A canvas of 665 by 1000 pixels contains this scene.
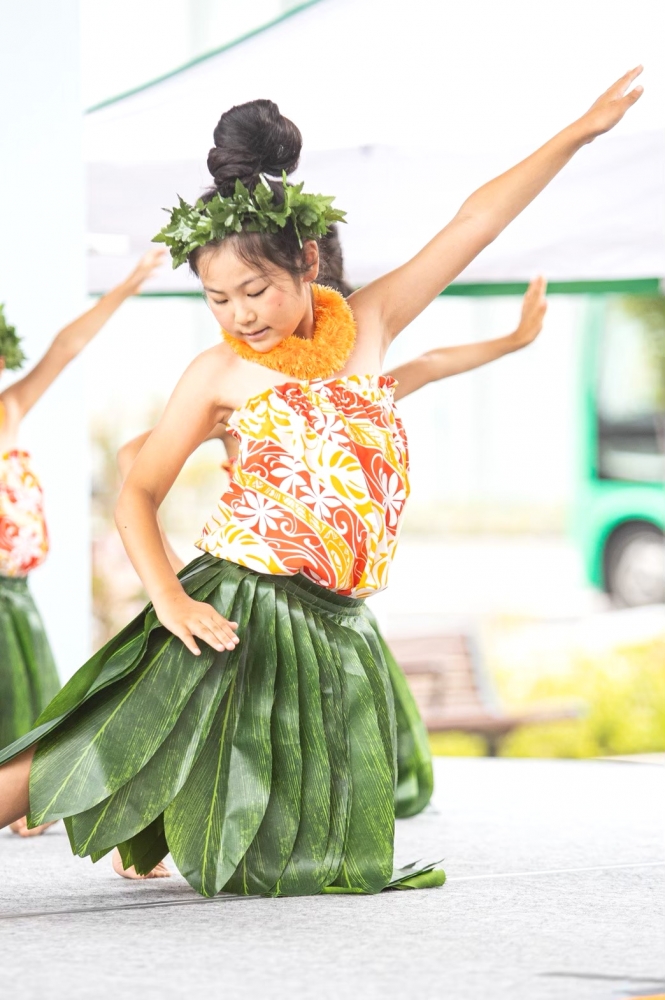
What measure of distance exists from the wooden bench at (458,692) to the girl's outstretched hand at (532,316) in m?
→ 3.23

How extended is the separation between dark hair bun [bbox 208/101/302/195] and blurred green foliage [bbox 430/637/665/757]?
14.8 ft

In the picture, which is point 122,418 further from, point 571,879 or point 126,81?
point 571,879

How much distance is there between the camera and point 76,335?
11.4ft

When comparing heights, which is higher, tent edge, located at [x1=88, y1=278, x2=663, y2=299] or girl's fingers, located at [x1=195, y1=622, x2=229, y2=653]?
tent edge, located at [x1=88, y1=278, x2=663, y2=299]

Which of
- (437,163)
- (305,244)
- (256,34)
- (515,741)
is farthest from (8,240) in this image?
(515,741)

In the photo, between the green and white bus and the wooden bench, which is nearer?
the wooden bench

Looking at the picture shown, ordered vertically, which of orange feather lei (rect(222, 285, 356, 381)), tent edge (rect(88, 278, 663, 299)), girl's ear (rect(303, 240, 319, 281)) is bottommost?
orange feather lei (rect(222, 285, 356, 381))

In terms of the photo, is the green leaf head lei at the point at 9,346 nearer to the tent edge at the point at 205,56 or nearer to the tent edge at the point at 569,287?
the tent edge at the point at 205,56

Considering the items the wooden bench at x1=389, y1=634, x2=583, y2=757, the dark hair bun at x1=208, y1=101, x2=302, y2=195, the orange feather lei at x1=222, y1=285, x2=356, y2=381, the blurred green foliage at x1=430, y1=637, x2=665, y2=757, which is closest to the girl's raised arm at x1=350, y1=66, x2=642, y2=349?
the orange feather lei at x1=222, y1=285, x2=356, y2=381

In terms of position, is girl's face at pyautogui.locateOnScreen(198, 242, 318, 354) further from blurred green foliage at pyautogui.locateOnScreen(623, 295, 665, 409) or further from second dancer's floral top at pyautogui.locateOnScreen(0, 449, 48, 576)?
blurred green foliage at pyautogui.locateOnScreen(623, 295, 665, 409)

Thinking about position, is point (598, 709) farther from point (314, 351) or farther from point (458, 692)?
point (314, 351)

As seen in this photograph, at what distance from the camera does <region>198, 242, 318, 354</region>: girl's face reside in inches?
82.4

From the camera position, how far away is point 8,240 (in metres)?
3.88

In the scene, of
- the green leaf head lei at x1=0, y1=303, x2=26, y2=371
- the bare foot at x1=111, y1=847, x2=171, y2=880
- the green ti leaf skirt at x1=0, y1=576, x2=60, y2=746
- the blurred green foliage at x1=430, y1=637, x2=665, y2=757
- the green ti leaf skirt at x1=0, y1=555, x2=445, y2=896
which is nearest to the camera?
the green ti leaf skirt at x1=0, y1=555, x2=445, y2=896
